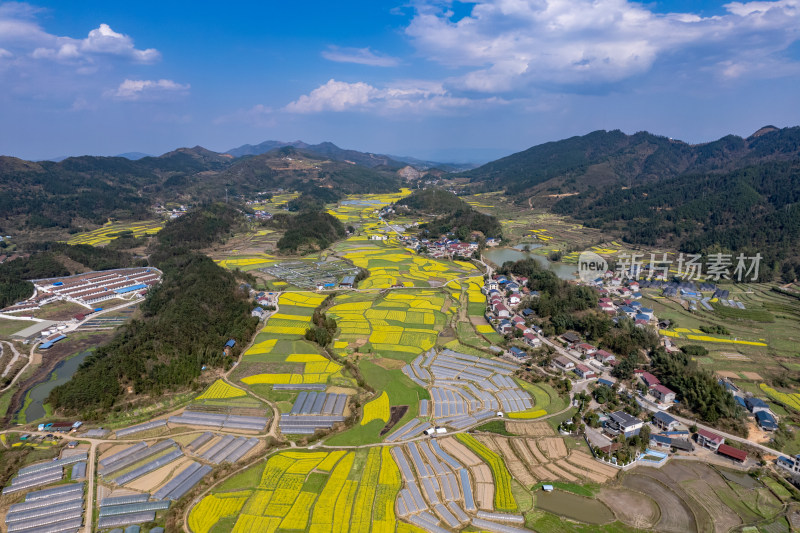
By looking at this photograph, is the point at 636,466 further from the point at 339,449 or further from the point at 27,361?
the point at 27,361

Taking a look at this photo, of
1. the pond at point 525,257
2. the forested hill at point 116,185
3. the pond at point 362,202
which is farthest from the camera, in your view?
the pond at point 362,202

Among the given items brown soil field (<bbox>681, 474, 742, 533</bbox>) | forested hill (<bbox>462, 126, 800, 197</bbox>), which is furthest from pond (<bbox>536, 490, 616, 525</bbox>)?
forested hill (<bbox>462, 126, 800, 197</bbox>)

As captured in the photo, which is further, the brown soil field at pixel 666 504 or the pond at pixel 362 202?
the pond at pixel 362 202

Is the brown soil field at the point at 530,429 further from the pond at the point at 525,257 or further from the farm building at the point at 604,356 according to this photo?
the pond at the point at 525,257

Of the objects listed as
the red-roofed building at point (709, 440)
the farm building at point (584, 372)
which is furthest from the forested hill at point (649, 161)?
the red-roofed building at point (709, 440)

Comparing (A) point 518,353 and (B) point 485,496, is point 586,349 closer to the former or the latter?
(A) point 518,353
